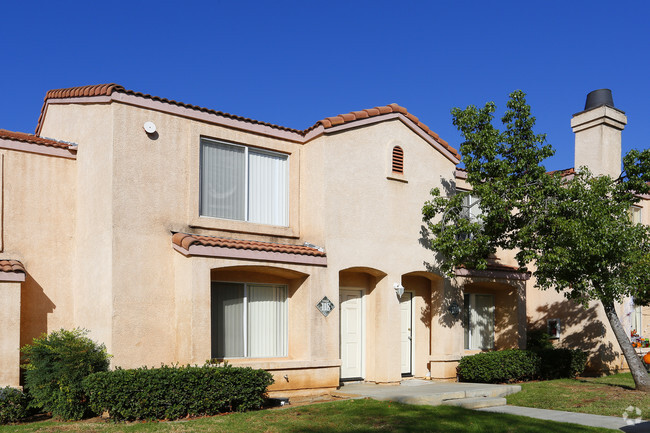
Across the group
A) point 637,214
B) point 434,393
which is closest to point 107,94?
point 434,393

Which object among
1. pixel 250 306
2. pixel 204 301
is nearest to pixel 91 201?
pixel 204 301

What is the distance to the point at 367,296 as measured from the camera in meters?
→ 16.2

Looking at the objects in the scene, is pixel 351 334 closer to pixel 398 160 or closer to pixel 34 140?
pixel 398 160

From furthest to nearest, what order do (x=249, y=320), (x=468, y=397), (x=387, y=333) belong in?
(x=387, y=333)
(x=249, y=320)
(x=468, y=397)

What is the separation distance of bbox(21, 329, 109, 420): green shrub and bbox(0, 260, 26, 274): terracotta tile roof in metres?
1.35

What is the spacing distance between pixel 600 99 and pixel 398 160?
7.98 m

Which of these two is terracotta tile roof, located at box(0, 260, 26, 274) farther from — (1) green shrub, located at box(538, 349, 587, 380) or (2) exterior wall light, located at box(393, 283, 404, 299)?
(1) green shrub, located at box(538, 349, 587, 380)

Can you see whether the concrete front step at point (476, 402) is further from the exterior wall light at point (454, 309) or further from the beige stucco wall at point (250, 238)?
the exterior wall light at point (454, 309)

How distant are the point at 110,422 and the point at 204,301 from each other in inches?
110

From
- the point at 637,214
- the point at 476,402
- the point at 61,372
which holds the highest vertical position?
the point at 637,214

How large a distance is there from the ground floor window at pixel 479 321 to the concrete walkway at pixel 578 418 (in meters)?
5.65

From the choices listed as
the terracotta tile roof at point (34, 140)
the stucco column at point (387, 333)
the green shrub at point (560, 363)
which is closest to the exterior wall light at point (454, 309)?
the stucco column at point (387, 333)

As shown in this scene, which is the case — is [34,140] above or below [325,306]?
above

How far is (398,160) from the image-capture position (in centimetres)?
1633
